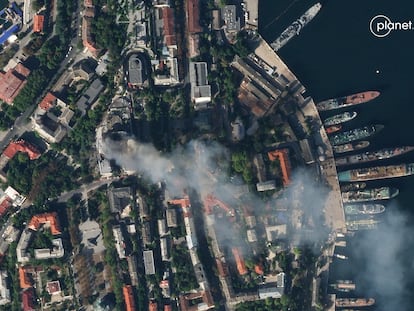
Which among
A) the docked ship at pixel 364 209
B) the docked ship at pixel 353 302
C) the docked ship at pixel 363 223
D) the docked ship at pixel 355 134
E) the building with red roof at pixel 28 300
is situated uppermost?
the docked ship at pixel 355 134

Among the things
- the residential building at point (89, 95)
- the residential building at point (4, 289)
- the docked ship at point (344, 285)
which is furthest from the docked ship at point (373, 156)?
the residential building at point (4, 289)

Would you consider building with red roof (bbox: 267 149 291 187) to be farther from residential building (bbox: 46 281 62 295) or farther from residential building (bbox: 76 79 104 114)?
residential building (bbox: 46 281 62 295)

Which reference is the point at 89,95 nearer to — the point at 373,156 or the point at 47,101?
the point at 47,101

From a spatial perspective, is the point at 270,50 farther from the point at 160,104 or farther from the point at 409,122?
the point at 409,122

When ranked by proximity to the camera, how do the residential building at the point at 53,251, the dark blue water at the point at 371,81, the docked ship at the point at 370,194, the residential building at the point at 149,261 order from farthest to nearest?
the dark blue water at the point at 371,81 → the docked ship at the point at 370,194 → the residential building at the point at 53,251 → the residential building at the point at 149,261

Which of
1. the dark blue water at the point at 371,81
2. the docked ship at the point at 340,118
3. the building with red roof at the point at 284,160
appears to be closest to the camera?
the building with red roof at the point at 284,160

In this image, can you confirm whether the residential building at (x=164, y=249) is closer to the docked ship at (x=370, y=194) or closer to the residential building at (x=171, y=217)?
the residential building at (x=171, y=217)

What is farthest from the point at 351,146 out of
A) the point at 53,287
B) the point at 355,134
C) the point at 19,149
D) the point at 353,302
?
the point at 19,149
